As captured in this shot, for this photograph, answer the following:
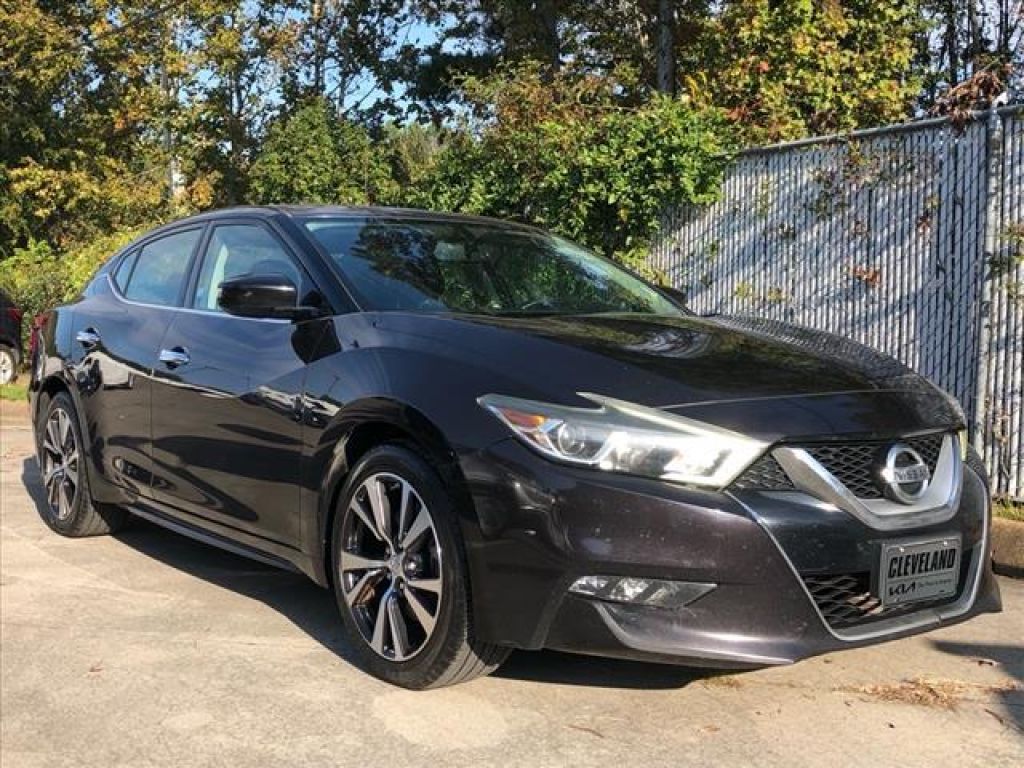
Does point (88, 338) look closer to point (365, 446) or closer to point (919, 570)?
point (365, 446)

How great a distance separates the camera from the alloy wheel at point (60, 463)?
5656 millimetres

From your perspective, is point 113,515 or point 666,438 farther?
point 113,515

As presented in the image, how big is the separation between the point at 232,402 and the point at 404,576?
1.16 metres

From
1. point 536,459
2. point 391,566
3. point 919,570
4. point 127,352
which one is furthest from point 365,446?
point 127,352

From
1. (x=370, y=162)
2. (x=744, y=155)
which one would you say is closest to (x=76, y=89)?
(x=370, y=162)

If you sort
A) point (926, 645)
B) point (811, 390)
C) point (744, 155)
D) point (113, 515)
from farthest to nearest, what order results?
1. point (744, 155)
2. point (113, 515)
3. point (926, 645)
4. point (811, 390)

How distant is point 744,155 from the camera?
7.88 meters

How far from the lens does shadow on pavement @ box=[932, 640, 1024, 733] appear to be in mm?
3557

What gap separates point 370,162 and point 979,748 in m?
12.5

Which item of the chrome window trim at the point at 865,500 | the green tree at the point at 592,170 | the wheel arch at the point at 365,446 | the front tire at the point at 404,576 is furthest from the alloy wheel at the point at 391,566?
the green tree at the point at 592,170

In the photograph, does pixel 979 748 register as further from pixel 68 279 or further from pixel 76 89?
pixel 76 89

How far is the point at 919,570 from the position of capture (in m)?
3.18

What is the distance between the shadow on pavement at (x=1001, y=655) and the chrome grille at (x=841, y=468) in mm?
1003

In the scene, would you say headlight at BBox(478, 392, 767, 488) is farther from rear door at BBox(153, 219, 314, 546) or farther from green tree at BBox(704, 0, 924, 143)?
green tree at BBox(704, 0, 924, 143)
